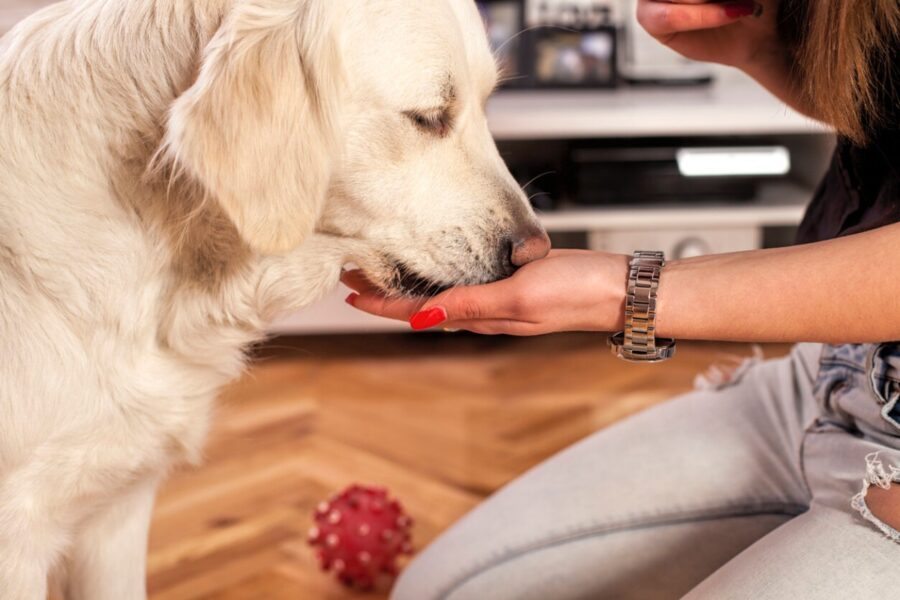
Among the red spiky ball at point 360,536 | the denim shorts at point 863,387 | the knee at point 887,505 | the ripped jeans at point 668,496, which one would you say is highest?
the denim shorts at point 863,387

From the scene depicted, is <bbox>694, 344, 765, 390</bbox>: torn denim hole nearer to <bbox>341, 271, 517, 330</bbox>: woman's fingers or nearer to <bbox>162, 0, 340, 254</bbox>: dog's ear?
<bbox>341, 271, 517, 330</bbox>: woman's fingers

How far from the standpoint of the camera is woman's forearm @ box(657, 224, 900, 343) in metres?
0.92

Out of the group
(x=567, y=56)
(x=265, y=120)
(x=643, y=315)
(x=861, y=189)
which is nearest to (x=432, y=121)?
(x=265, y=120)

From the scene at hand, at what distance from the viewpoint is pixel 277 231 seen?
0.90 m

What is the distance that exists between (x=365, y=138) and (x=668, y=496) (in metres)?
0.62

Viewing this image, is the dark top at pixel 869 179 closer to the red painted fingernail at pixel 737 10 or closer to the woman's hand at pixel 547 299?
the red painted fingernail at pixel 737 10

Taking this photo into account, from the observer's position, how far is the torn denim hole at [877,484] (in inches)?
36.6

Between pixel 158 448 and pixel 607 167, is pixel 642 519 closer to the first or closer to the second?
pixel 158 448

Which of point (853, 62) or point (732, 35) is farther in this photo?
point (732, 35)

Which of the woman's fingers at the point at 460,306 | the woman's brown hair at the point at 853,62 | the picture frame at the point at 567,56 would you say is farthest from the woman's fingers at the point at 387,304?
the picture frame at the point at 567,56

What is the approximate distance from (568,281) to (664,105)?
156cm

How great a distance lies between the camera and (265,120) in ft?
2.89

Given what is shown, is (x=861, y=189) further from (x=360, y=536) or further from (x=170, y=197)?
(x=360, y=536)

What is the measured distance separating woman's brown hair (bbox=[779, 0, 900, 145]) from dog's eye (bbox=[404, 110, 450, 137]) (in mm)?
399
